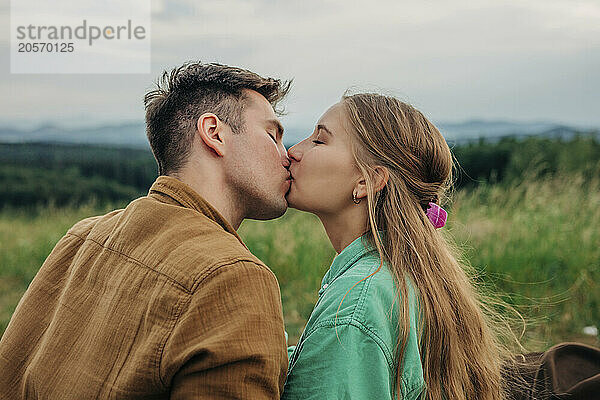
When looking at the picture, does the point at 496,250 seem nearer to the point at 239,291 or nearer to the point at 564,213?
the point at 564,213

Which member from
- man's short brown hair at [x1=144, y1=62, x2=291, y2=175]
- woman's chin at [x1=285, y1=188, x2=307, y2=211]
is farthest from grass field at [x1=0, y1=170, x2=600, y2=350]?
man's short brown hair at [x1=144, y1=62, x2=291, y2=175]

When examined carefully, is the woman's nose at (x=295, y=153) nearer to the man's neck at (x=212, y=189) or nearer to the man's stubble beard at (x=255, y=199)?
the man's stubble beard at (x=255, y=199)

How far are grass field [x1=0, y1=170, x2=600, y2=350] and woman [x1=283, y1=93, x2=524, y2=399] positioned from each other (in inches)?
69.6

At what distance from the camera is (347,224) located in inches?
92.0

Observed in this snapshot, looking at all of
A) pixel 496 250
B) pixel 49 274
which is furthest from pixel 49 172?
pixel 49 274

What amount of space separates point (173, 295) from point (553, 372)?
1.44 m

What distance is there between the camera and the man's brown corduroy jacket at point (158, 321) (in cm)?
153

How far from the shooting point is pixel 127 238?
1849 mm

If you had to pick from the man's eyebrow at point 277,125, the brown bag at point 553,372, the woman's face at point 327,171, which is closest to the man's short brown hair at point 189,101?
the man's eyebrow at point 277,125

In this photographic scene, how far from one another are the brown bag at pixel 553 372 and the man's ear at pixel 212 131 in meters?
1.37

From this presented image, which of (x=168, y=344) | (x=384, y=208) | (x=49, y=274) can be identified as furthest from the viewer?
(x=384, y=208)

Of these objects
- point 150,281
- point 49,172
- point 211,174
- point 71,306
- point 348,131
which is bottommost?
point 49,172

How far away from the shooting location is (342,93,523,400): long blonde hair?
6.76ft

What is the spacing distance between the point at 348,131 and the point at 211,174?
53cm
